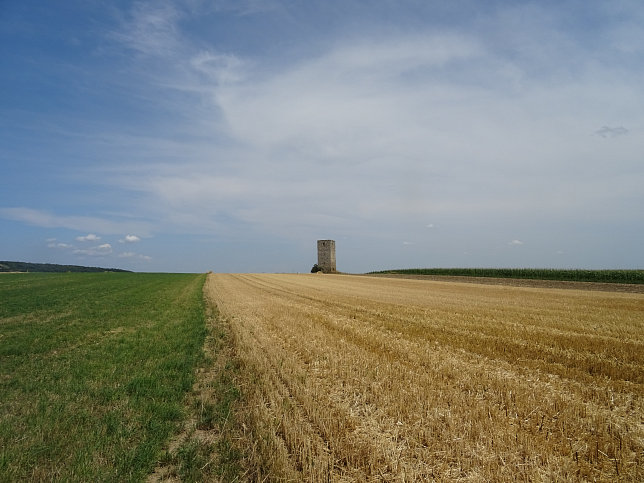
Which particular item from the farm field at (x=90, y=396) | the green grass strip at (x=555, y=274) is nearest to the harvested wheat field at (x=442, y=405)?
the farm field at (x=90, y=396)

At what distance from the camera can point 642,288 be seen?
35312mm

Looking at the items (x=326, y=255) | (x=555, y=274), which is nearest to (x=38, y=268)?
(x=326, y=255)

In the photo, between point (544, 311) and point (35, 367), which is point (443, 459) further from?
point (544, 311)

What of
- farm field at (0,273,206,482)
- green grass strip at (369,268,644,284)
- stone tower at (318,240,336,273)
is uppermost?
stone tower at (318,240,336,273)

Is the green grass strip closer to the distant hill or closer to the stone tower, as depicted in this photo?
the stone tower

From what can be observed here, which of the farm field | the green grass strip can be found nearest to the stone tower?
the green grass strip

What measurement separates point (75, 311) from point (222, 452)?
15422 millimetres

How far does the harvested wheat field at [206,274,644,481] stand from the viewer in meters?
3.68

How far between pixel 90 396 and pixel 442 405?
535cm

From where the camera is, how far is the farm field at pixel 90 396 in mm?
3865

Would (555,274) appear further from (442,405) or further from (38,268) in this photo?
(38,268)

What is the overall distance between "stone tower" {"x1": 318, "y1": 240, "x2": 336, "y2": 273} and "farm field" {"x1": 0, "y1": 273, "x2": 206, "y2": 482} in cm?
7050

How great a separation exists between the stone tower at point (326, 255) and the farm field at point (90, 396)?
7050cm

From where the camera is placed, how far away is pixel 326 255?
83.6 meters
